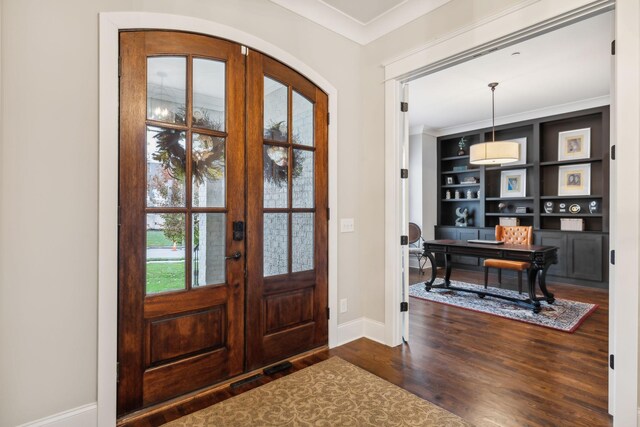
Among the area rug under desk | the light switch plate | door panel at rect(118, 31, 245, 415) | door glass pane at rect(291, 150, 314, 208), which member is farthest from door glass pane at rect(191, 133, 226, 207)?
the area rug under desk

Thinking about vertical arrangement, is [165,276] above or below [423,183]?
below

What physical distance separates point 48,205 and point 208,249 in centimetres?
89

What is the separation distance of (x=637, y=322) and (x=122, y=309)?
2.85 meters

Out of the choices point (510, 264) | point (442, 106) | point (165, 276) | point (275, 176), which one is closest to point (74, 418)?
point (165, 276)

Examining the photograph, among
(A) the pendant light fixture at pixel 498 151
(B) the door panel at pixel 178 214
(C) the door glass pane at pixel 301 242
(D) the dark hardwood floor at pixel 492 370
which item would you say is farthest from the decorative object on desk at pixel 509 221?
(B) the door panel at pixel 178 214

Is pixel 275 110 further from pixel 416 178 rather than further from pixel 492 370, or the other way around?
pixel 416 178

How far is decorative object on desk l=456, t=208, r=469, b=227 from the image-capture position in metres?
6.95

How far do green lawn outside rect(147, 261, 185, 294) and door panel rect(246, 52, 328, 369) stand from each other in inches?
18.8

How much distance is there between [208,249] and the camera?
2246 millimetres

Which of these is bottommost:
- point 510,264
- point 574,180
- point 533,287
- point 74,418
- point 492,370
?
point 492,370

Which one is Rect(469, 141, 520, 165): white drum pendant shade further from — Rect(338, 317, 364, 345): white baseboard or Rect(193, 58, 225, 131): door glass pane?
Rect(193, 58, 225, 131): door glass pane

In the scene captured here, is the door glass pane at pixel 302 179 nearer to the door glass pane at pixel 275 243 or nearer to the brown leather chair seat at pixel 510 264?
the door glass pane at pixel 275 243

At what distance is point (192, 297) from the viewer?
216 centimetres

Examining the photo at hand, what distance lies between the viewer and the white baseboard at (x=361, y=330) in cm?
304
